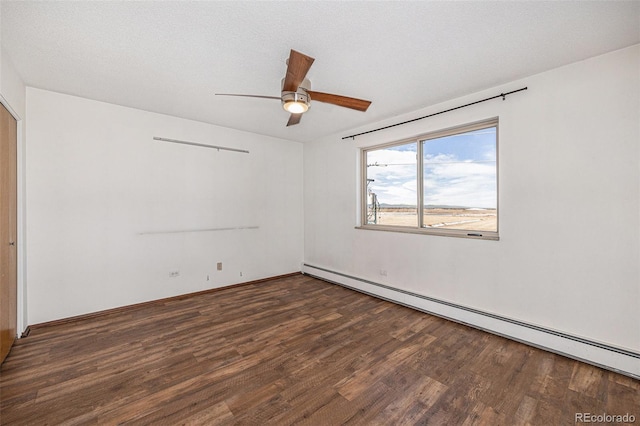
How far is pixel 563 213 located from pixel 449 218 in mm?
1108

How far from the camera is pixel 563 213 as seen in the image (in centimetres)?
242

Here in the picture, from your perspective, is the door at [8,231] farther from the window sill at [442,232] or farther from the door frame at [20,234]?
the window sill at [442,232]

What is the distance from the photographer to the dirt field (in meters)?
3.05

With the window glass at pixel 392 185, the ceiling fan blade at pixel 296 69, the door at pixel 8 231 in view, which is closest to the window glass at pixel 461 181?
the window glass at pixel 392 185

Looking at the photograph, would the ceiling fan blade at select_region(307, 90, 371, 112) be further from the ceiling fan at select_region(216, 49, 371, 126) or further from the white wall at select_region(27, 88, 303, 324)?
the white wall at select_region(27, 88, 303, 324)

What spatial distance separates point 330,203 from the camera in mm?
4816

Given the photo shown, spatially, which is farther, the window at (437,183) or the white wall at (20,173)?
the window at (437,183)

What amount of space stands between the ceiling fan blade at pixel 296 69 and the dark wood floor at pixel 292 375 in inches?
91.0

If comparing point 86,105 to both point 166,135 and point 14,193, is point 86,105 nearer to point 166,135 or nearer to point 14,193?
point 166,135

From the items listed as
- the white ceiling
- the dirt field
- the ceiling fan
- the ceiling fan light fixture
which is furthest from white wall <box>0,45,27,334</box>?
the dirt field

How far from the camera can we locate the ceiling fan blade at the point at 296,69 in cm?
171

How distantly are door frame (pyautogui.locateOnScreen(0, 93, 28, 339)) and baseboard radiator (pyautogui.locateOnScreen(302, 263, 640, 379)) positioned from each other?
13.3 ft

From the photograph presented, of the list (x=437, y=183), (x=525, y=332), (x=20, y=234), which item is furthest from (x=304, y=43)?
(x=20, y=234)

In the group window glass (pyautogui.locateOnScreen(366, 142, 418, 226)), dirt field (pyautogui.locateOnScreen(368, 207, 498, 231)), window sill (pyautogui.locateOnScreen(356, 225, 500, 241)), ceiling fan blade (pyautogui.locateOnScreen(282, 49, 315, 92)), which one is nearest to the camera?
ceiling fan blade (pyautogui.locateOnScreen(282, 49, 315, 92))
